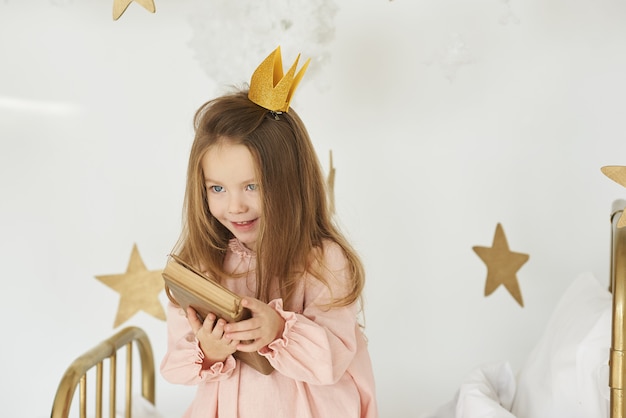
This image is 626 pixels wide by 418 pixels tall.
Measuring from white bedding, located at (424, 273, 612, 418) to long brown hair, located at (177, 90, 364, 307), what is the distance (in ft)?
1.26

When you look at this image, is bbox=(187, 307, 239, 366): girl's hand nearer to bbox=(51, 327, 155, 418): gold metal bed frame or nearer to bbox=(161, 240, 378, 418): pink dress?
bbox=(161, 240, 378, 418): pink dress

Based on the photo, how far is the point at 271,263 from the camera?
1219mm

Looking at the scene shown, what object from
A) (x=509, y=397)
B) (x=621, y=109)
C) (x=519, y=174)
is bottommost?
(x=509, y=397)

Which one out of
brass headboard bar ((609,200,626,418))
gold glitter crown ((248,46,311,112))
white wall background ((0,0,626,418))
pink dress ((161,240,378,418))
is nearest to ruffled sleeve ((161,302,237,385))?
pink dress ((161,240,378,418))

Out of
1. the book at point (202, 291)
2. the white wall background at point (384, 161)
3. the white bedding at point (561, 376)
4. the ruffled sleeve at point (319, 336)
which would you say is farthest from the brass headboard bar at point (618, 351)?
the white wall background at point (384, 161)

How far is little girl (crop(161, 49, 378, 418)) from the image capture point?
1.18 m

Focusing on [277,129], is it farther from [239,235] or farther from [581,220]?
[581,220]

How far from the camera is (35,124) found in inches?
79.0

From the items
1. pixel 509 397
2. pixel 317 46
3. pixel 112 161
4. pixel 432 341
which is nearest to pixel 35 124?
pixel 112 161

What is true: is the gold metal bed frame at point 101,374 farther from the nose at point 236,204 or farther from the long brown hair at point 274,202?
the nose at point 236,204

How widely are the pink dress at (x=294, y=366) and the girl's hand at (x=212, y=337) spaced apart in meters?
0.02

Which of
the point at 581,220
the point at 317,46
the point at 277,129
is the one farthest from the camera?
the point at 581,220

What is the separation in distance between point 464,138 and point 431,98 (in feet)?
0.40

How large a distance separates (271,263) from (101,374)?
49 centimetres
